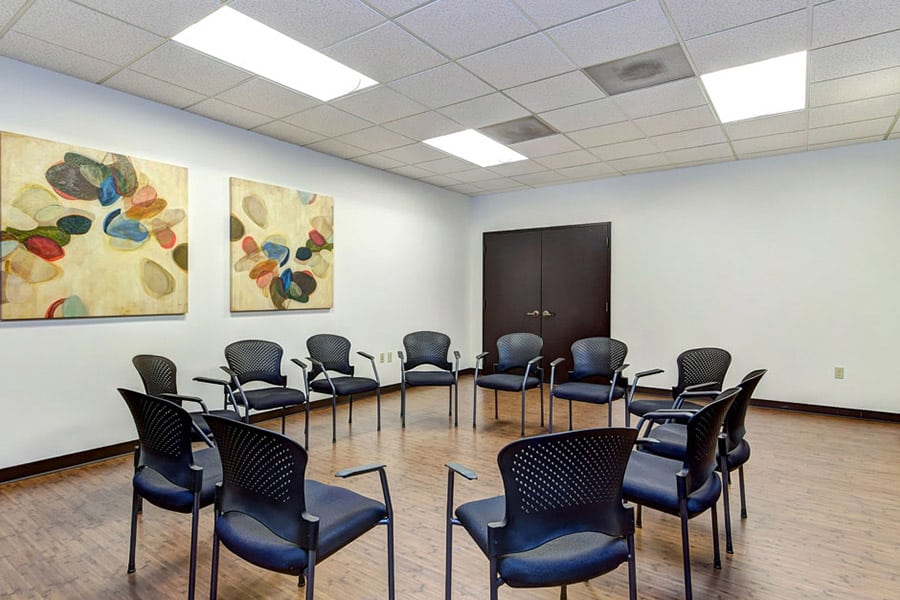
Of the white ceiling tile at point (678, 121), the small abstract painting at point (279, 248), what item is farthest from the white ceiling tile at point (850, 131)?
the small abstract painting at point (279, 248)

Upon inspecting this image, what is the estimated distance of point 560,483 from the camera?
152 cm

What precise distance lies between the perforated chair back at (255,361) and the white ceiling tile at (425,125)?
2.27 meters

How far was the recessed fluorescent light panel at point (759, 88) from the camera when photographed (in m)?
3.36

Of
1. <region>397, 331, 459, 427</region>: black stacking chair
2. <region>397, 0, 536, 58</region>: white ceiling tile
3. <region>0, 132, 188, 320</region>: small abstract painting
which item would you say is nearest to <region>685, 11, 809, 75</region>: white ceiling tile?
<region>397, 0, 536, 58</region>: white ceiling tile

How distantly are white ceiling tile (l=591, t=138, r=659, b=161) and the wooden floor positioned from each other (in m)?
3.00

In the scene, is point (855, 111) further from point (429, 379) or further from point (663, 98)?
point (429, 379)

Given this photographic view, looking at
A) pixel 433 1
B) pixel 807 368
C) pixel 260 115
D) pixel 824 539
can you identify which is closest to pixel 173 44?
pixel 260 115

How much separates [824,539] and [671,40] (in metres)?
2.92

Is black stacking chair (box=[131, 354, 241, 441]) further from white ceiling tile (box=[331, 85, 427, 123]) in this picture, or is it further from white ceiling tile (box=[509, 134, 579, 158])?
white ceiling tile (box=[509, 134, 579, 158])

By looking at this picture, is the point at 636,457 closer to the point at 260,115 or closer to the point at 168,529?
the point at 168,529

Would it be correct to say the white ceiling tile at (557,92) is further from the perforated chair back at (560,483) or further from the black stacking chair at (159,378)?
the black stacking chair at (159,378)

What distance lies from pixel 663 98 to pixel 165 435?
3.99 metres

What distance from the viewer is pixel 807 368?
527cm

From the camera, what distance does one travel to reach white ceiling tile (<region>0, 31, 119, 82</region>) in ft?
9.89
